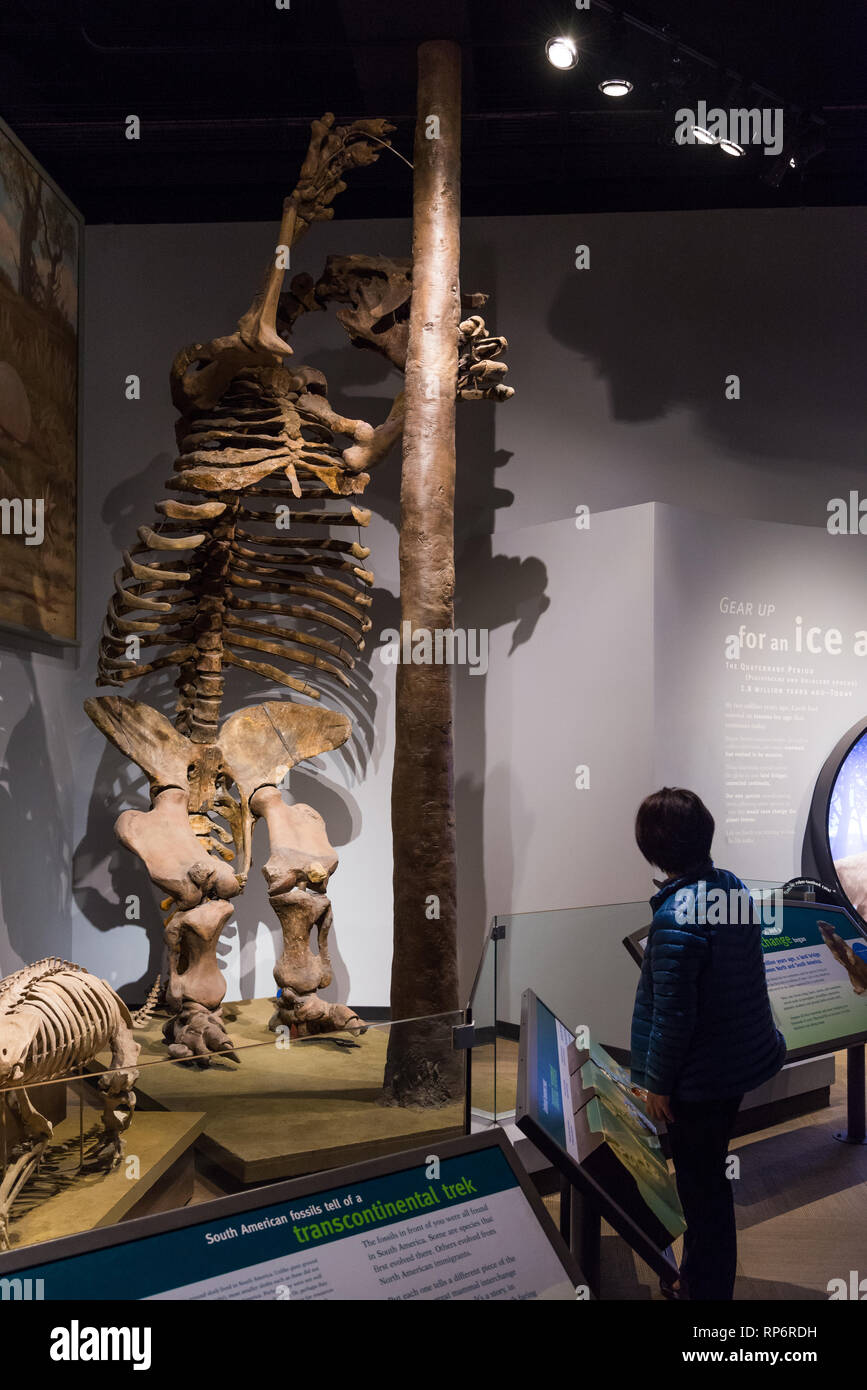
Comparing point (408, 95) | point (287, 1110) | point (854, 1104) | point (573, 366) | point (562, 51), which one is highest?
point (408, 95)

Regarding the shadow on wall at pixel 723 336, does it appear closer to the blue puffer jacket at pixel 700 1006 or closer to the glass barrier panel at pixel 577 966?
the glass barrier panel at pixel 577 966

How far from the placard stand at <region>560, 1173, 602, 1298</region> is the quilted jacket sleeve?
0.35m

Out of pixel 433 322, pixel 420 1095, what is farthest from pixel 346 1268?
pixel 433 322

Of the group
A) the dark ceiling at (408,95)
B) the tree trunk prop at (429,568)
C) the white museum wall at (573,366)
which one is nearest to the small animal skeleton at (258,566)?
the tree trunk prop at (429,568)

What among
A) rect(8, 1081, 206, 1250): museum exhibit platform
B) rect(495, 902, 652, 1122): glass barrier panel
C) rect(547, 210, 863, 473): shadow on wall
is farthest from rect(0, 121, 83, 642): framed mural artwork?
rect(8, 1081, 206, 1250): museum exhibit platform

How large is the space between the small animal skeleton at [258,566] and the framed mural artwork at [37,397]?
75 centimetres

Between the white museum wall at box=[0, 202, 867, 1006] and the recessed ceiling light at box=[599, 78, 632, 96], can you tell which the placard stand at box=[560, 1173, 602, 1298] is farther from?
the recessed ceiling light at box=[599, 78, 632, 96]

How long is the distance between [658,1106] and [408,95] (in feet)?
16.8

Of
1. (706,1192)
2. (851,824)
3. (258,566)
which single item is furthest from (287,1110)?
(851,824)

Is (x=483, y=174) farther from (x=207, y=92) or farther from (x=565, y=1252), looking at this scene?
(x=565, y=1252)

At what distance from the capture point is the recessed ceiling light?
16.2 feet

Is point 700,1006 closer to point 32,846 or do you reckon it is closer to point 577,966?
point 577,966

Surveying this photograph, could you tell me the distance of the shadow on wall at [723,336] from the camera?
232 inches

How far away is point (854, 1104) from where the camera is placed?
3.29m
